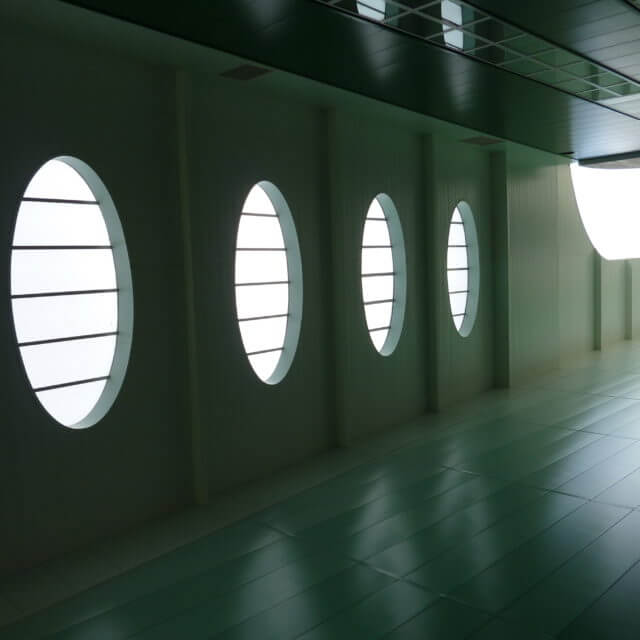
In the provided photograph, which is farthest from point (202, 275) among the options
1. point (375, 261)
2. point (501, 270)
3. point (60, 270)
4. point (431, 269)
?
point (375, 261)

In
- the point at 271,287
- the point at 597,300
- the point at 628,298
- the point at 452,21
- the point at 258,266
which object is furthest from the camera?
the point at 628,298

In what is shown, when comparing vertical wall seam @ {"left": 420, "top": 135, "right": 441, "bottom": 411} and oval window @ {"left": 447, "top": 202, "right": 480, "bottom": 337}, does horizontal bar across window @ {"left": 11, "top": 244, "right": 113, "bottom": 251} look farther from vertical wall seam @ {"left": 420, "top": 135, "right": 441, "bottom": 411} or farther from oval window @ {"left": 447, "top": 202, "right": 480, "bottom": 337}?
oval window @ {"left": 447, "top": 202, "right": 480, "bottom": 337}

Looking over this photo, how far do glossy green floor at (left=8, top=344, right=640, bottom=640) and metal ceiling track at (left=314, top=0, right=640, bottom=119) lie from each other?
18.4 ft

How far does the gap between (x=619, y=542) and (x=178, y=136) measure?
287 inches

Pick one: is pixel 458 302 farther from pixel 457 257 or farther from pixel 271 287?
pixel 271 287

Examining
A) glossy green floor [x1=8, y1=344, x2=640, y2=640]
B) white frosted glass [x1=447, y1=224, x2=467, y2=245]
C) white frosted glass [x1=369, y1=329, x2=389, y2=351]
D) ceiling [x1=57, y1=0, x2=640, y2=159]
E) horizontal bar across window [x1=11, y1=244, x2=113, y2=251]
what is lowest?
glossy green floor [x1=8, y1=344, x2=640, y2=640]

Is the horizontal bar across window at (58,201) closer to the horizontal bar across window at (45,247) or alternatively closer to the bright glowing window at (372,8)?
the horizontal bar across window at (45,247)

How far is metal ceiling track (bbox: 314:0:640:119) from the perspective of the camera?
644 cm

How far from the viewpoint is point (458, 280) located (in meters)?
16.0

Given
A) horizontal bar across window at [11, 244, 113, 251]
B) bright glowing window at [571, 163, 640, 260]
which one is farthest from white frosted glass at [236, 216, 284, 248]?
bright glowing window at [571, 163, 640, 260]

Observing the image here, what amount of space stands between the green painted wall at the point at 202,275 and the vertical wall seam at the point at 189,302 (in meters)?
0.03

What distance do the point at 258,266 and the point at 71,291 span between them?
34.7 ft

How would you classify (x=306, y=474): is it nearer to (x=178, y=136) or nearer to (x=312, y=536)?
(x=312, y=536)

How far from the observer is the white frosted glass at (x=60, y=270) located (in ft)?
31.5
